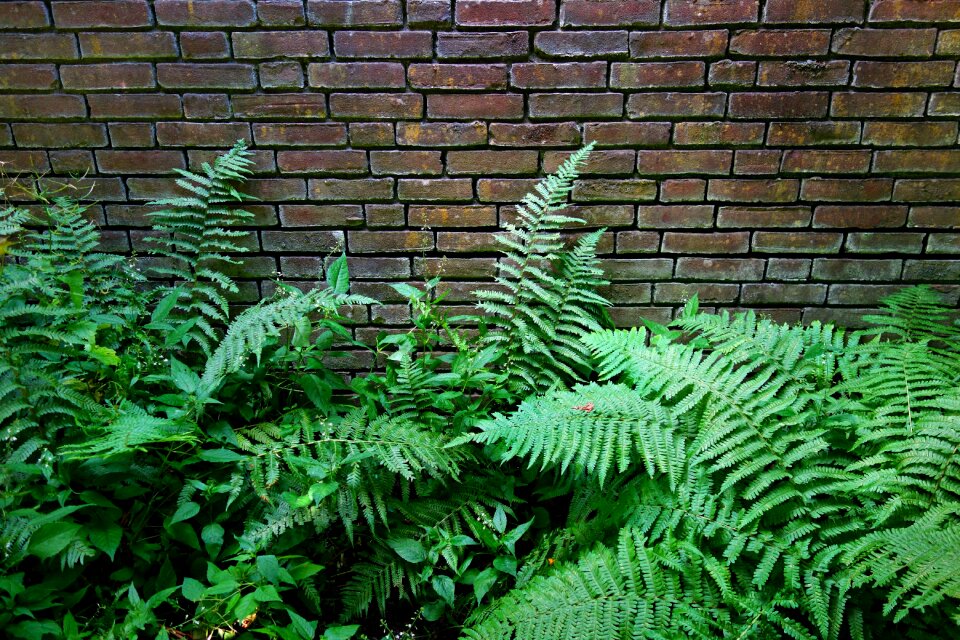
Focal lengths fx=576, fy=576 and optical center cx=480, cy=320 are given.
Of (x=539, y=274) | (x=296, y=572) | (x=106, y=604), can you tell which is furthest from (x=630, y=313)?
(x=106, y=604)

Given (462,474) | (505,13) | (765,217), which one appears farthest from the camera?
(765,217)

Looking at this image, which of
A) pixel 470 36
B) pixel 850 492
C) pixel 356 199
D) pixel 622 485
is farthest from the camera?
pixel 356 199

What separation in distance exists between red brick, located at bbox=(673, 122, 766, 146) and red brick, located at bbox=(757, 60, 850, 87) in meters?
0.17

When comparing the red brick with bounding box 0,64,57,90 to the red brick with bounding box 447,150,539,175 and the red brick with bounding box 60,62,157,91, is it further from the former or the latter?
the red brick with bounding box 447,150,539,175

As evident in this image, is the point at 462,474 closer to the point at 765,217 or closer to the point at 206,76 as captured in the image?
the point at 765,217

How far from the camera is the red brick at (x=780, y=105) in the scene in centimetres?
225

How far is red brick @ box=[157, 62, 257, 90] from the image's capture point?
2264mm

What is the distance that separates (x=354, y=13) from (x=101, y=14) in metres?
0.97

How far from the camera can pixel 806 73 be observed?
7.28 ft

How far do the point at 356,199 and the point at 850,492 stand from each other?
6.68 ft

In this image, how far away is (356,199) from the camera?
7.97ft

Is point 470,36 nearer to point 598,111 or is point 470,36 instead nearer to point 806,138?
point 598,111

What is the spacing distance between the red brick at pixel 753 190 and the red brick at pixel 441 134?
98 cm

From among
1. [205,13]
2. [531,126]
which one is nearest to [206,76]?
[205,13]
